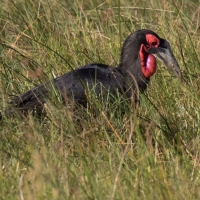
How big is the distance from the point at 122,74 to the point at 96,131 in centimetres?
109

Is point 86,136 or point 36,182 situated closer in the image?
point 36,182

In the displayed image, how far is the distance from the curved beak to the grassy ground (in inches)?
3.2

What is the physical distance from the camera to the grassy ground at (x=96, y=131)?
3.25 m

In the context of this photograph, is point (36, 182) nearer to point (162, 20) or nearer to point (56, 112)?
point (56, 112)

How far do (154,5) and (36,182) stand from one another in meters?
3.67

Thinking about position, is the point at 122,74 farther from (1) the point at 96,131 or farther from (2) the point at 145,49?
(1) the point at 96,131

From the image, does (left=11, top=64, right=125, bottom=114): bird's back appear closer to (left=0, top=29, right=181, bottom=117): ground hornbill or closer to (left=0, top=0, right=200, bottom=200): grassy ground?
(left=0, top=29, right=181, bottom=117): ground hornbill

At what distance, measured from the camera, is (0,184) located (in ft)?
11.1

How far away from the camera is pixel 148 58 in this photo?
17.1 feet

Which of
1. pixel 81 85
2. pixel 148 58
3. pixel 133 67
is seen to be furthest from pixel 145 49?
pixel 81 85

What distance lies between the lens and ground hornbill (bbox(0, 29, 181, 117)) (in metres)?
4.80

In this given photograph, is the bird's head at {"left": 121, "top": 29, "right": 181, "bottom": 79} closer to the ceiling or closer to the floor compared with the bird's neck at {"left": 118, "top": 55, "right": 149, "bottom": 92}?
closer to the ceiling

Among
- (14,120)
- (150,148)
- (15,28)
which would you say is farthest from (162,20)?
(150,148)

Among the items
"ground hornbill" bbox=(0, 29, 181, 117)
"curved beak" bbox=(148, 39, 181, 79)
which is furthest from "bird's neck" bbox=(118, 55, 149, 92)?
"curved beak" bbox=(148, 39, 181, 79)
